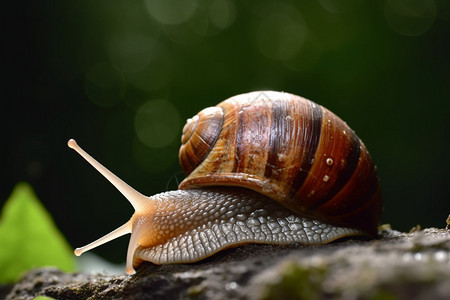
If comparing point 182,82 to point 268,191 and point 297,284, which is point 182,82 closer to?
point 268,191

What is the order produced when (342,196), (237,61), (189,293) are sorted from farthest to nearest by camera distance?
1. (237,61)
2. (342,196)
3. (189,293)

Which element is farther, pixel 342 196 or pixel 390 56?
pixel 390 56

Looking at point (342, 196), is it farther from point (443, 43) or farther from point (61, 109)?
point (61, 109)

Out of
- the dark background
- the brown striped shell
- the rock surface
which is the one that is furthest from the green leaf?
the dark background

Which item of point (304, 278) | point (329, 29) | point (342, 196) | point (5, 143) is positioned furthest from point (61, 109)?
point (304, 278)

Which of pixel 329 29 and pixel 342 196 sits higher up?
pixel 329 29
